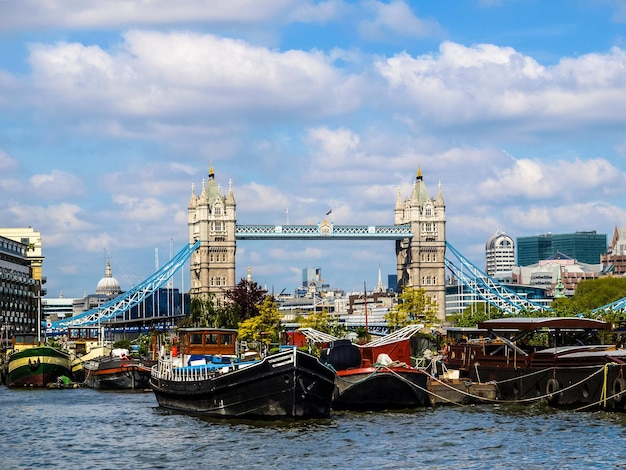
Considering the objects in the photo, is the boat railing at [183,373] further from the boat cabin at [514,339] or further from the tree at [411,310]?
the tree at [411,310]

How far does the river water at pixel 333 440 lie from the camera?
46.3 m

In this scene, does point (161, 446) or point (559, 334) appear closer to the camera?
point (161, 446)

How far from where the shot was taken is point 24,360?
91.0 metres

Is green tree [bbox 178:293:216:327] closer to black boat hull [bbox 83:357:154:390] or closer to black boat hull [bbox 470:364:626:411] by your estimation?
black boat hull [bbox 83:357:154:390]

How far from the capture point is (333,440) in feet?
167

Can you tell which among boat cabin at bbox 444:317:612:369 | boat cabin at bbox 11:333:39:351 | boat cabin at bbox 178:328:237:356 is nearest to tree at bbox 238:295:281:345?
boat cabin at bbox 11:333:39:351

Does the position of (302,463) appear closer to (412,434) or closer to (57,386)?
(412,434)

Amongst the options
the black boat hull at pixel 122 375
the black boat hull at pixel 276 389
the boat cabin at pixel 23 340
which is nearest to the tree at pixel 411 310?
the boat cabin at pixel 23 340

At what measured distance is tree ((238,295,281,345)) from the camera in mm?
123031

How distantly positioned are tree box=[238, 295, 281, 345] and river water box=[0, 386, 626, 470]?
58107 millimetres

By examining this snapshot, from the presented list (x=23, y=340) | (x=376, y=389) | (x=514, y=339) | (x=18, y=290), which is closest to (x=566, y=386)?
(x=514, y=339)

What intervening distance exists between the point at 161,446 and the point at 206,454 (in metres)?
3.28

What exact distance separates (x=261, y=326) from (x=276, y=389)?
6917cm

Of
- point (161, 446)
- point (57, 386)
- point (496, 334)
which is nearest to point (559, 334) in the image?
point (496, 334)
